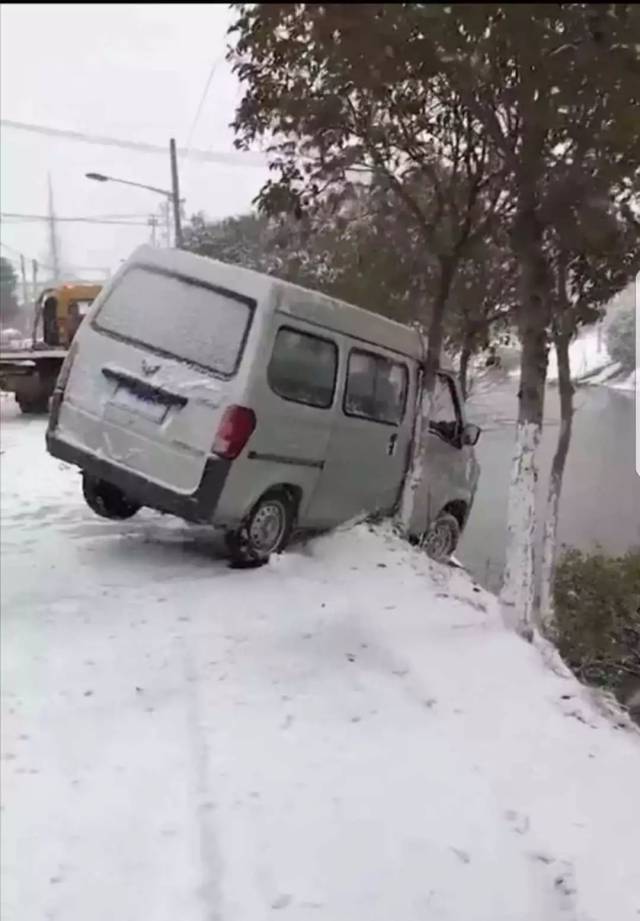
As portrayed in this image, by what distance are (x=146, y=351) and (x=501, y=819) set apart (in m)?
3.46

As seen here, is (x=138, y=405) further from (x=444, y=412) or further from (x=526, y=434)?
(x=444, y=412)

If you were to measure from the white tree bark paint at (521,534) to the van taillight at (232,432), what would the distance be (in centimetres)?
152

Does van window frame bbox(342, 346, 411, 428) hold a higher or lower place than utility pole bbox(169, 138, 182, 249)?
lower

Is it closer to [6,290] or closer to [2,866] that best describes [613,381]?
[2,866]

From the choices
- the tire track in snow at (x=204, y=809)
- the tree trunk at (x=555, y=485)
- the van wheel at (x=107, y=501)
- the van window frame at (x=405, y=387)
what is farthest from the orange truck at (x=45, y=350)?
the tire track in snow at (x=204, y=809)

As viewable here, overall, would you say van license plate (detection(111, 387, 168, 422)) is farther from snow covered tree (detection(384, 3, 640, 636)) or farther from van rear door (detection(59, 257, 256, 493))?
snow covered tree (detection(384, 3, 640, 636))

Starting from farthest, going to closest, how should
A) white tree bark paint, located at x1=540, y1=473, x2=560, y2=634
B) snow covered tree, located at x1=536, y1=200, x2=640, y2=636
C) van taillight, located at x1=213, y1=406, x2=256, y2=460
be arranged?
1. white tree bark paint, located at x1=540, y1=473, x2=560, y2=634
2. van taillight, located at x1=213, y1=406, x2=256, y2=460
3. snow covered tree, located at x1=536, y1=200, x2=640, y2=636

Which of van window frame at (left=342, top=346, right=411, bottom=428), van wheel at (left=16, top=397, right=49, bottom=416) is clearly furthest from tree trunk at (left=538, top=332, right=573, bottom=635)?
van wheel at (left=16, top=397, right=49, bottom=416)

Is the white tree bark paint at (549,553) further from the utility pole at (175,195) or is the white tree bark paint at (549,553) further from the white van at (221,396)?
the utility pole at (175,195)

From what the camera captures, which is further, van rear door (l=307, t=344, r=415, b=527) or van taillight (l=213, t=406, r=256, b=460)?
van rear door (l=307, t=344, r=415, b=527)

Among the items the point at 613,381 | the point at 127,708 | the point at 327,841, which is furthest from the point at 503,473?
the point at 327,841

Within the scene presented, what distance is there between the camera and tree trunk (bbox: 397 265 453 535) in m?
7.24

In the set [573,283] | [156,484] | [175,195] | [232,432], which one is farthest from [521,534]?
[175,195]

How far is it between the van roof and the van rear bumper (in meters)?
1.04
